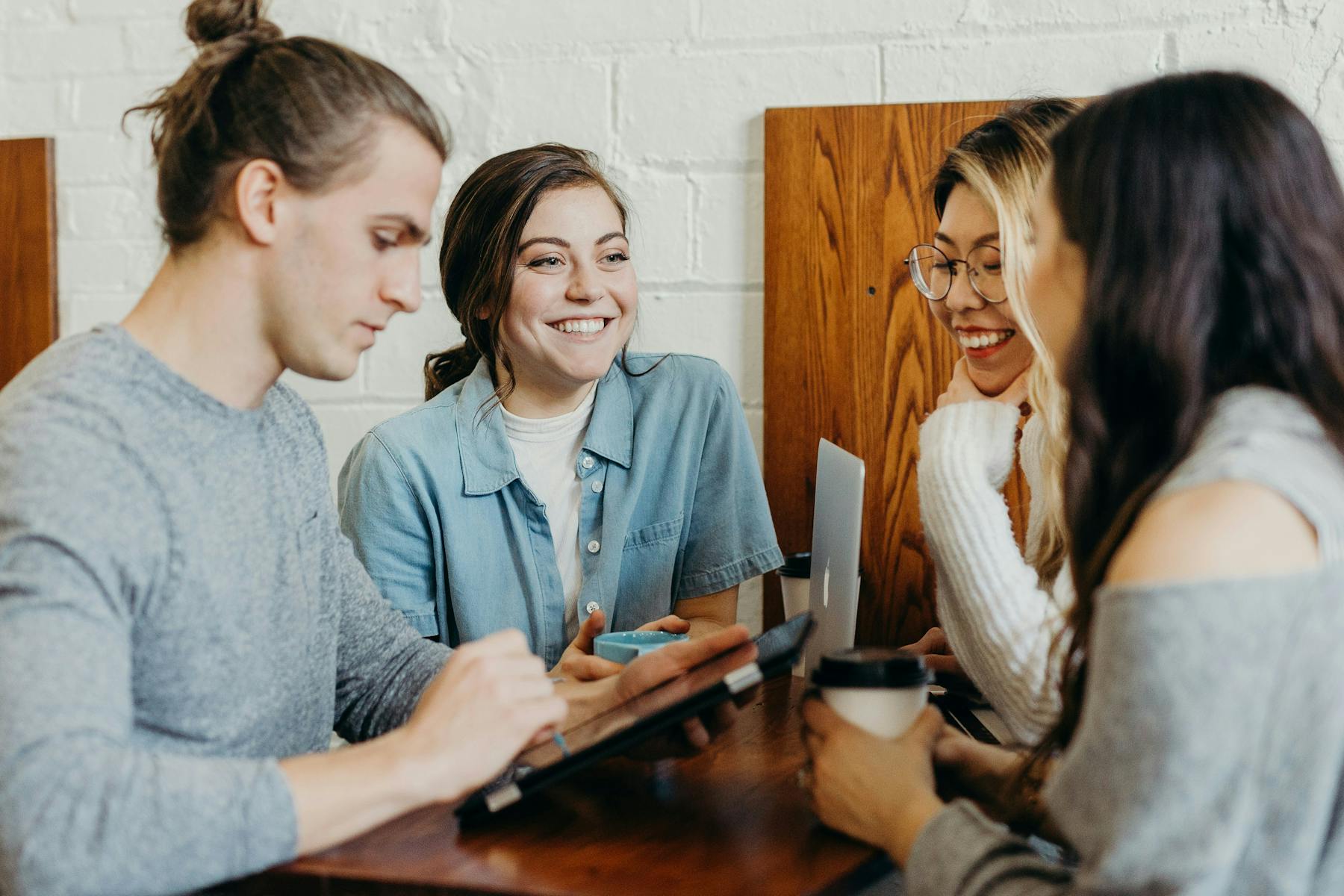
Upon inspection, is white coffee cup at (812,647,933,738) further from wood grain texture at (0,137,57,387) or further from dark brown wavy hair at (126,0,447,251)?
wood grain texture at (0,137,57,387)

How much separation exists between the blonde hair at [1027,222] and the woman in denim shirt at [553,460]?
0.46 m

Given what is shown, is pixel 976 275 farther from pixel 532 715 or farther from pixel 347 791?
pixel 347 791

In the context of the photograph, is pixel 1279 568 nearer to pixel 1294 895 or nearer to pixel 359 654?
pixel 1294 895

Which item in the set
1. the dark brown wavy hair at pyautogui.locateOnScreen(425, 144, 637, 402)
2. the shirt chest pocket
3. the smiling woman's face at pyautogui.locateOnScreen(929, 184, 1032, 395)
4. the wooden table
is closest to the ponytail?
the dark brown wavy hair at pyautogui.locateOnScreen(425, 144, 637, 402)

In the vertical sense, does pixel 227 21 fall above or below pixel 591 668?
above

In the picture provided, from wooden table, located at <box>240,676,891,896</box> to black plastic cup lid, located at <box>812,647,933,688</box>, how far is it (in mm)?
107

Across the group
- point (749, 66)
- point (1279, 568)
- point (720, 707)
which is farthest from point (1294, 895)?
point (749, 66)

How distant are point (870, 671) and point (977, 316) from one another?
740 mm

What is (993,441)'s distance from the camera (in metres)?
1.37

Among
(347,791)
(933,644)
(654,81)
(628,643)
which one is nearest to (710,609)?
(933,644)

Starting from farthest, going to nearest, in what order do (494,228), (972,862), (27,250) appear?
1. (27,250)
2. (494,228)
3. (972,862)

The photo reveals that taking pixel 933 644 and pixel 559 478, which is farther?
pixel 559 478

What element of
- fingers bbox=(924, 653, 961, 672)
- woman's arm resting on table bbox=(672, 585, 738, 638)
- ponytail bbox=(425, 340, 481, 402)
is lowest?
fingers bbox=(924, 653, 961, 672)

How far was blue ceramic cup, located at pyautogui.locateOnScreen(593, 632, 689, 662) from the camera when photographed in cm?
124
